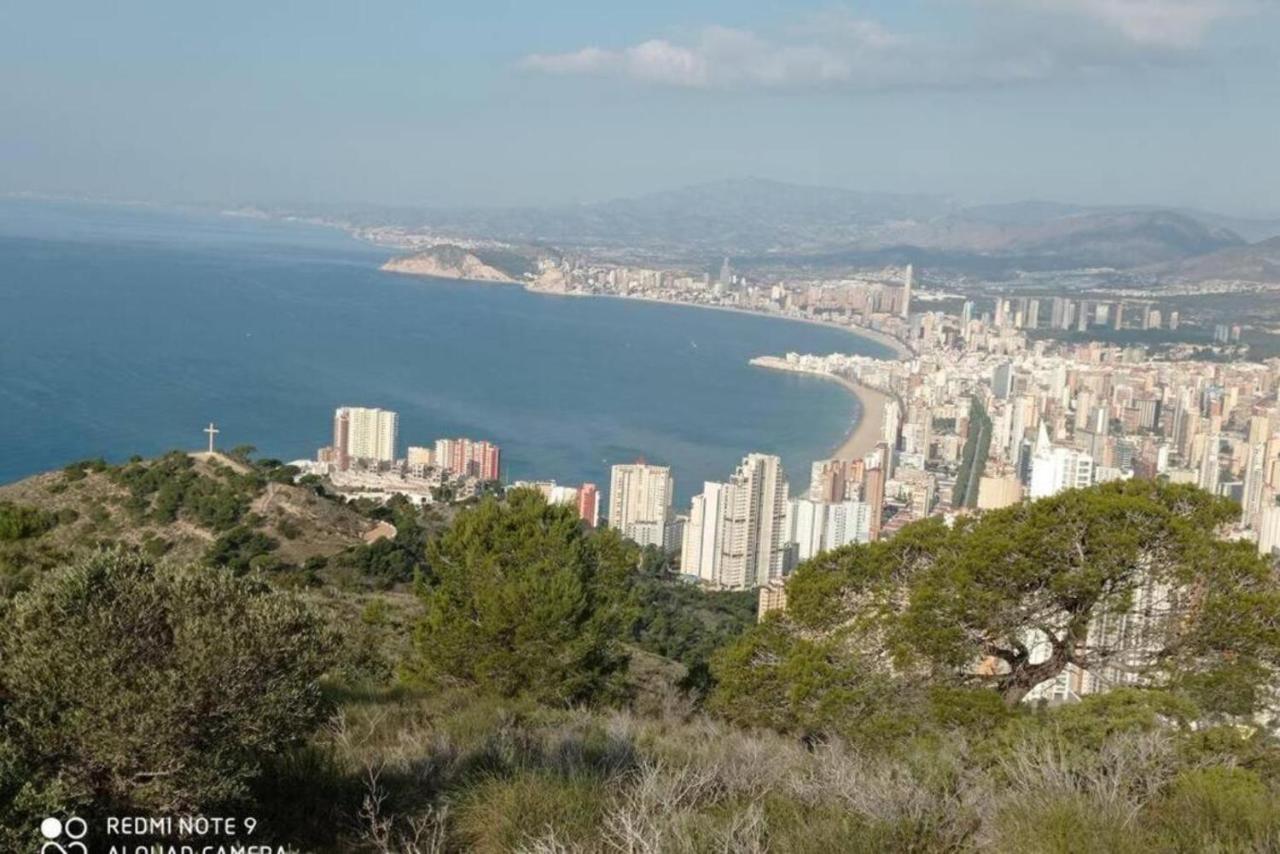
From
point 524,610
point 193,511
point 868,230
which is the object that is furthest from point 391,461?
point 868,230

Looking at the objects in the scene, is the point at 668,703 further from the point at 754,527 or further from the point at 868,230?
the point at 868,230

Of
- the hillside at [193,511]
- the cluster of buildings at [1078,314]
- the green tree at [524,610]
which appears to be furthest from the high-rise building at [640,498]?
the cluster of buildings at [1078,314]

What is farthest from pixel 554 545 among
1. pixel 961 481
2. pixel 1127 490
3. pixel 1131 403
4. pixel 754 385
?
pixel 754 385

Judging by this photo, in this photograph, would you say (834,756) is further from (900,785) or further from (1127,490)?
(1127,490)

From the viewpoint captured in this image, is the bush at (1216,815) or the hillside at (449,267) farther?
the hillside at (449,267)

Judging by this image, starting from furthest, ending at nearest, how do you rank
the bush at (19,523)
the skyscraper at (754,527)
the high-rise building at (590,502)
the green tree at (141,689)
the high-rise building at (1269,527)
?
the high-rise building at (590,502) → the skyscraper at (754,527) → the high-rise building at (1269,527) → the bush at (19,523) → the green tree at (141,689)

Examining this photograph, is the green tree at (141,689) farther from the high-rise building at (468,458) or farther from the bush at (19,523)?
the high-rise building at (468,458)
